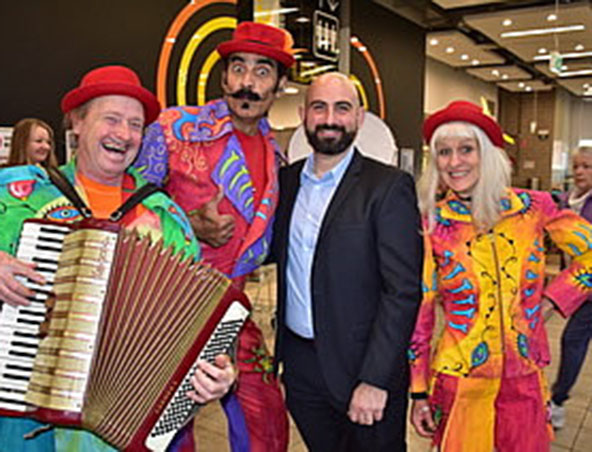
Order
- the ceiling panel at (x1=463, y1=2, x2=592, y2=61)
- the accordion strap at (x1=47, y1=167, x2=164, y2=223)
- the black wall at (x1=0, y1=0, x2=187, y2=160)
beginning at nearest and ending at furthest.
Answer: the accordion strap at (x1=47, y1=167, x2=164, y2=223) < the black wall at (x1=0, y1=0, x2=187, y2=160) < the ceiling panel at (x1=463, y1=2, x2=592, y2=61)

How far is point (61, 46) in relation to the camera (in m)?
4.36

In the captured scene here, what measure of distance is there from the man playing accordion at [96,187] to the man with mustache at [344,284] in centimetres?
43

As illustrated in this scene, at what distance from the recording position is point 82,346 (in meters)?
1.33

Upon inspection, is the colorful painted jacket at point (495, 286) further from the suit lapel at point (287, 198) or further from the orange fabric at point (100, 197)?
the orange fabric at point (100, 197)

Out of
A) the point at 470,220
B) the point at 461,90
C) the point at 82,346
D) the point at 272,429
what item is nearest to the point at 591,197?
the point at 470,220

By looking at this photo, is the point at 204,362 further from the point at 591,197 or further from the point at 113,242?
the point at 591,197

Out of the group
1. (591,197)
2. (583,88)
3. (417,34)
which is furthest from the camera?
(583,88)

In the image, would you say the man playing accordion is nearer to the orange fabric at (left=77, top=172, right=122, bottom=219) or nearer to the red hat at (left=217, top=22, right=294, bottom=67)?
the orange fabric at (left=77, top=172, right=122, bottom=219)

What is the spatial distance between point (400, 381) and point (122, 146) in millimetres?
1204

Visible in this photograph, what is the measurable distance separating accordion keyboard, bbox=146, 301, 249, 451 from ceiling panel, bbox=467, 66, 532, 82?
1408 centimetres

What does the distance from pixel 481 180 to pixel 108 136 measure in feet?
3.91

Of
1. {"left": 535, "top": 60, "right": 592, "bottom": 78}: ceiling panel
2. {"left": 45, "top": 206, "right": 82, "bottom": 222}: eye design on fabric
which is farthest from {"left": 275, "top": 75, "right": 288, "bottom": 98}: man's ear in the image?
{"left": 535, "top": 60, "right": 592, "bottom": 78}: ceiling panel

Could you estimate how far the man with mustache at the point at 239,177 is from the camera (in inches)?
84.6

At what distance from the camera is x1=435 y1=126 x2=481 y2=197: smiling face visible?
1.96 metres
